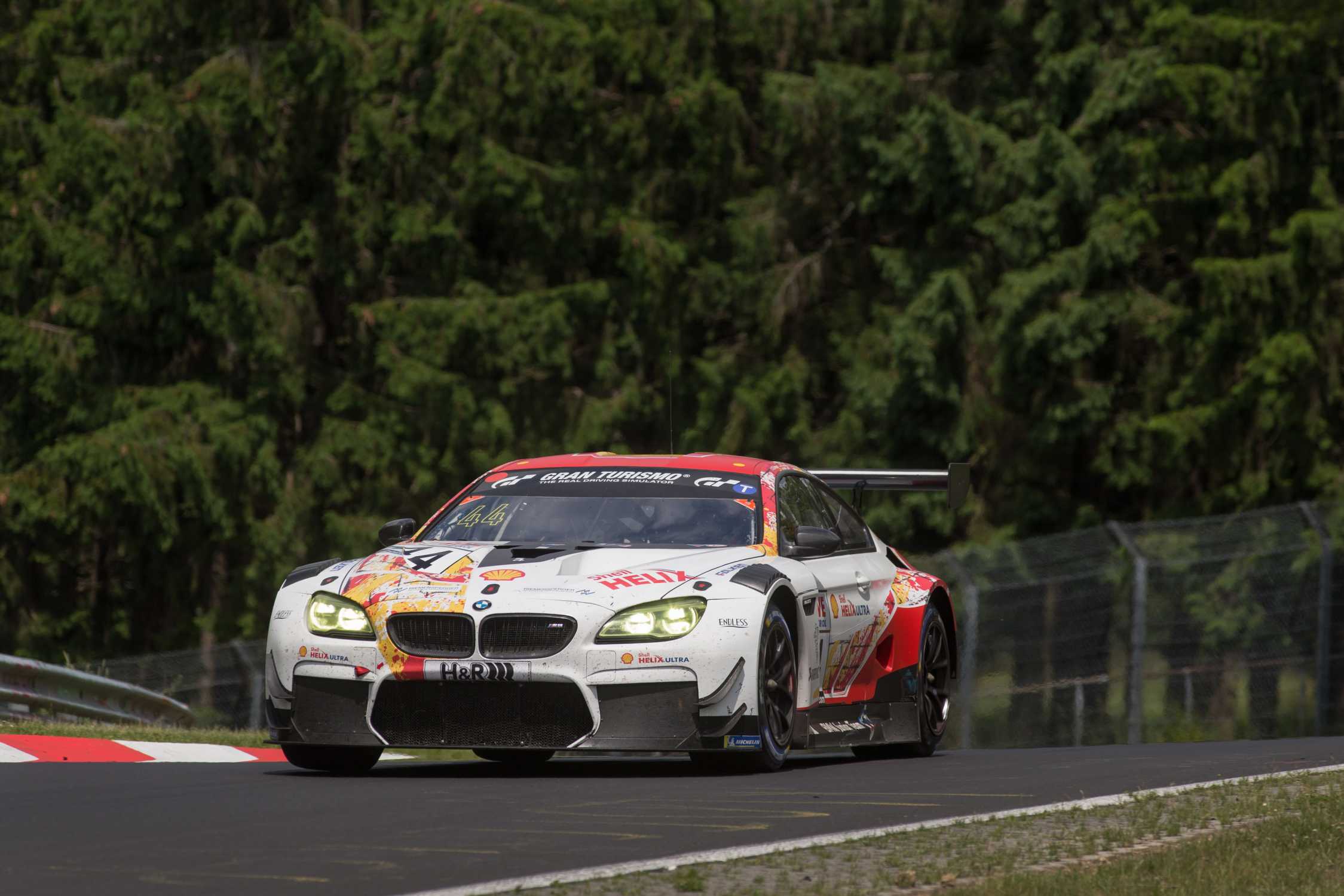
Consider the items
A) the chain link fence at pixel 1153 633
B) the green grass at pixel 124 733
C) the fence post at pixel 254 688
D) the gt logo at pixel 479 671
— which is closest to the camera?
the gt logo at pixel 479 671

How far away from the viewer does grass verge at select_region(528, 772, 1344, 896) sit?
Answer: 6.52 m

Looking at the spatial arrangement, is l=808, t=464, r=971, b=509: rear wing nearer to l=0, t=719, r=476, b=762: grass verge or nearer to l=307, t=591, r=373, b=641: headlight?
l=0, t=719, r=476, b=762: grass verge

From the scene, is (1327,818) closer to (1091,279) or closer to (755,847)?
(755,847)

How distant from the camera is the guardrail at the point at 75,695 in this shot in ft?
48.6

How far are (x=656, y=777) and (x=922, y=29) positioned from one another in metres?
27.2

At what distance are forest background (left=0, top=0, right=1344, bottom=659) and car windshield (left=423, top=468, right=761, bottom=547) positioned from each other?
21.8 meters

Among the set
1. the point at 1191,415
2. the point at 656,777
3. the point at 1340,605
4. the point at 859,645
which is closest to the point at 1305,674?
the point at 1340,605

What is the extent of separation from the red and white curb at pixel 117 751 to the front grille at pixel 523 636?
260cm

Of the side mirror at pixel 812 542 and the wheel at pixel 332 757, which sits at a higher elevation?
the side mirror at pixel 812 542

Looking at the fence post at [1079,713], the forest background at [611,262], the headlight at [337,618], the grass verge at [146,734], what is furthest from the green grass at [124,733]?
the forest background at [611,262]

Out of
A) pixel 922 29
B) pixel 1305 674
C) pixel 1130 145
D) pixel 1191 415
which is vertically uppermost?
pixel 922 29

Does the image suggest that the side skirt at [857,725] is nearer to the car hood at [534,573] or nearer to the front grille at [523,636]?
the car hood at [534,573]

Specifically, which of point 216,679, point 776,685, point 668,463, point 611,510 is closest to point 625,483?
point 611,510

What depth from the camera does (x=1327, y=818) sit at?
8.09m
